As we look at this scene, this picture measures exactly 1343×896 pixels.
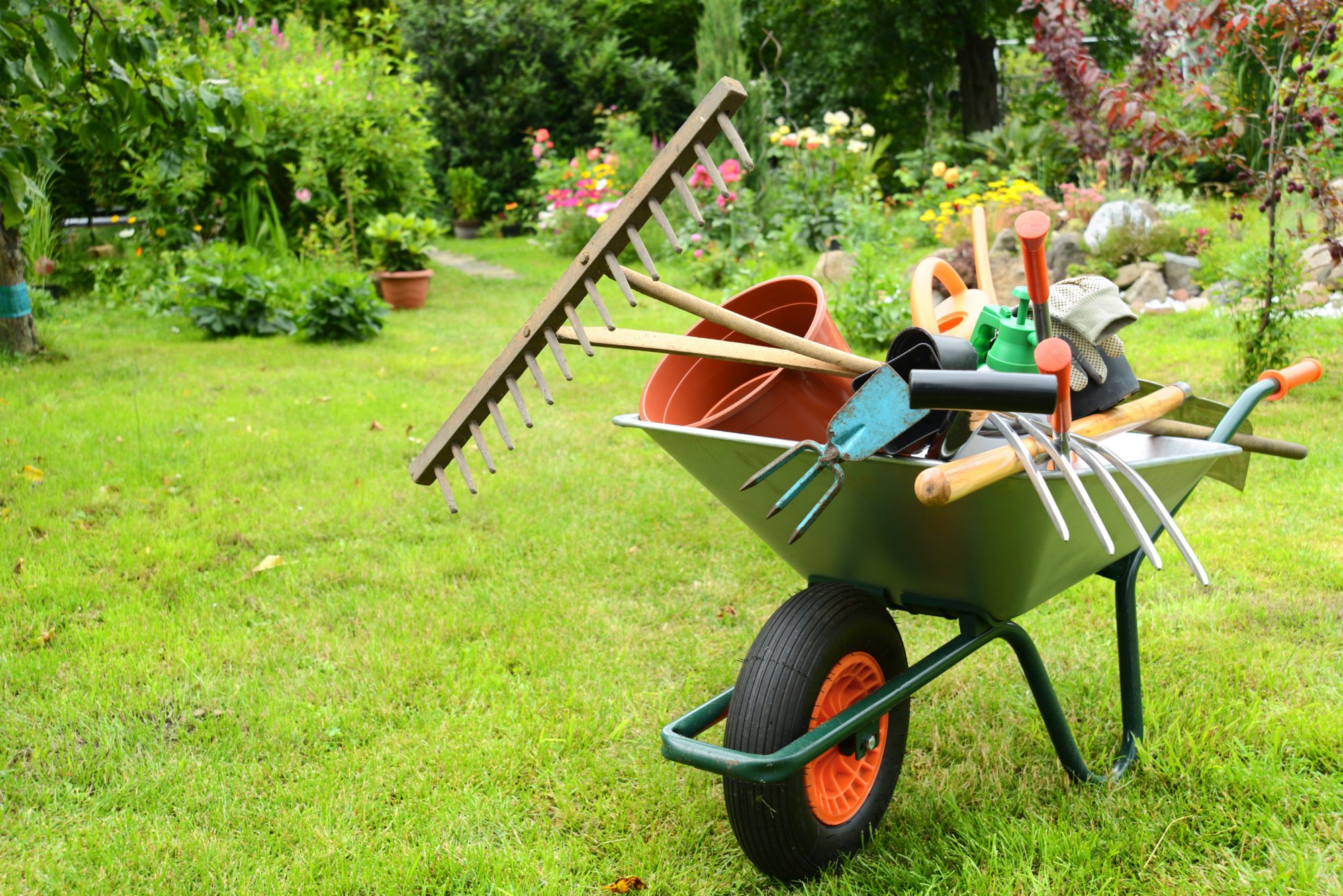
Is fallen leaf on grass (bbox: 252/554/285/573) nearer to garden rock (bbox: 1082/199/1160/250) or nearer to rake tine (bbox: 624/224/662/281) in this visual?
rake tine (bbox: 624/224/662/281)

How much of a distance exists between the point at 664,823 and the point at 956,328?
102 cm

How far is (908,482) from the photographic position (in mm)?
1273

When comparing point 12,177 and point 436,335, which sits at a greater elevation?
point 12,177

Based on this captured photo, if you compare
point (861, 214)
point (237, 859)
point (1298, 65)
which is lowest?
point (861, 214)

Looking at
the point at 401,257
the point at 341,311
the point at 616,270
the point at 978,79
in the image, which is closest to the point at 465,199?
the point at 401,257

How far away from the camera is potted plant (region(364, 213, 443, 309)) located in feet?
24.9

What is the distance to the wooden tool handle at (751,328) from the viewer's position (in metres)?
1.41

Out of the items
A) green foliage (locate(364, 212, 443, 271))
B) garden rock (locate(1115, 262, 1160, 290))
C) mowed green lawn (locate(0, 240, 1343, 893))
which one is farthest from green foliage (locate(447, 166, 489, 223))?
mowed green lawn (locate(0, 240, 1343, 893))

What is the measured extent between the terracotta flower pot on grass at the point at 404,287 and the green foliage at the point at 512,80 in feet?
22.7

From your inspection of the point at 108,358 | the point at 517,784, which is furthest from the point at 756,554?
the point at 108,358

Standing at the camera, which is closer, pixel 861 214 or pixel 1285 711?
pixel 1285 711

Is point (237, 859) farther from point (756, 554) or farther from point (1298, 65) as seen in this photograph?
point (1298, 65)

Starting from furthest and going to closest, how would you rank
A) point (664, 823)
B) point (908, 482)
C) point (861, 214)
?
1. point (861, 214)
2. point (664, 823)
3. point (908, 482)

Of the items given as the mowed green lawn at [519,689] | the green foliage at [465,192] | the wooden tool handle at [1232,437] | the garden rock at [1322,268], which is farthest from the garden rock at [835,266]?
the green foliage at [465,192]
